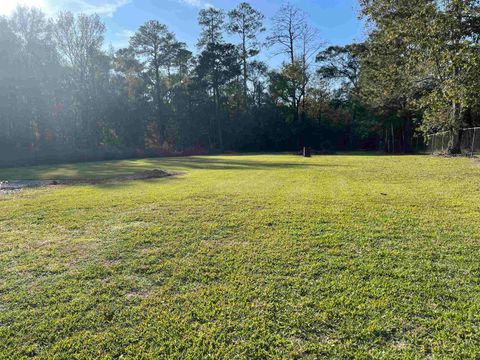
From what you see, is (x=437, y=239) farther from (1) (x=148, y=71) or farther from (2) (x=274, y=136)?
(1) (x=148, y=71)

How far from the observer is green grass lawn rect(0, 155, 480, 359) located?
73.4 inches

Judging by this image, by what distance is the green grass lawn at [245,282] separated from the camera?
187 cm

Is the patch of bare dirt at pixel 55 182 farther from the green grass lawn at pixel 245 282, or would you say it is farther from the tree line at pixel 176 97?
the tree line at pixel 176 97

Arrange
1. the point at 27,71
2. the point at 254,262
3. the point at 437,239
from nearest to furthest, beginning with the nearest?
1. the point at 254,262
2. the point at 437,239
3. the point at 27,71

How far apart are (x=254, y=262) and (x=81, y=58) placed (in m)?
33.7

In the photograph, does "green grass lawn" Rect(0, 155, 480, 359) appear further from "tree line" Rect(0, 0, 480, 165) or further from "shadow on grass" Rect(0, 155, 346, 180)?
"tree line" Rect(0, 0, 480, 165)

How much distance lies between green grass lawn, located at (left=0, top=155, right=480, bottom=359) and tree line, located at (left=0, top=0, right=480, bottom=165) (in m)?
18.0

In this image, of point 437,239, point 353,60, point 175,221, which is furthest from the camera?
point 353,60

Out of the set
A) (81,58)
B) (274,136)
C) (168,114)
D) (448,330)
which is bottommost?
(448,330)

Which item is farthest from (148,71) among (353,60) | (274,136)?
(353,60)

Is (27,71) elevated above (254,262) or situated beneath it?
elevated above

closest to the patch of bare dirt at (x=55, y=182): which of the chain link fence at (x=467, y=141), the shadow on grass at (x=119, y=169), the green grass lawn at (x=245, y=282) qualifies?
the shadow on grass at (x=119, y=169)

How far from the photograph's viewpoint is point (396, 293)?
91.7 inches

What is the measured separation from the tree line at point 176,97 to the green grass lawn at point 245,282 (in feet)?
59.1
